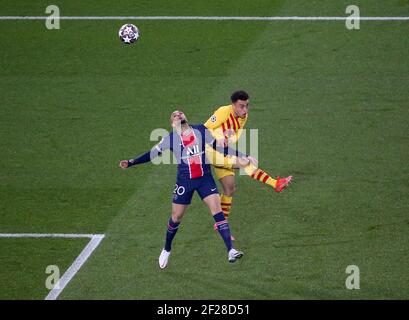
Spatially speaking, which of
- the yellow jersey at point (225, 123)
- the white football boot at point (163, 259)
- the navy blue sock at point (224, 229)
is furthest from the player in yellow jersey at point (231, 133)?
the white football boot at point (163, 259)

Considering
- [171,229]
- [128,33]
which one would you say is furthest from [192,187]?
[128,33]

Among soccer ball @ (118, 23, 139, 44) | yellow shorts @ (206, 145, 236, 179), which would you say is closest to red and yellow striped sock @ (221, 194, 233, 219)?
yellow shorts @ (206, 145, 236, 179)

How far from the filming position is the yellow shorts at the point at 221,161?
51.9 feet

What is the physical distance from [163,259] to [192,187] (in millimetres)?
1292

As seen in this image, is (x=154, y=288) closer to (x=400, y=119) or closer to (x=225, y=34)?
(x=400, y=119)

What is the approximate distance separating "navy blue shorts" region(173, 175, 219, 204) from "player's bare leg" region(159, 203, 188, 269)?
125 mm

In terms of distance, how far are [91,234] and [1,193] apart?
7.99 feet

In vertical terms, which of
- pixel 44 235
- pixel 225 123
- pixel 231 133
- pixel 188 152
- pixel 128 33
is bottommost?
pixel 44 235

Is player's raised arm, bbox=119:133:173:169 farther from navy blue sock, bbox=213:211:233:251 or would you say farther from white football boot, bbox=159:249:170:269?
white football boot, bbox=159:249:170:269

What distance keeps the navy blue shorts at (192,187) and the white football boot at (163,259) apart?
92 cm

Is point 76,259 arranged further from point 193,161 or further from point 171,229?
point 193,161

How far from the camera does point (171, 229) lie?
50.9 ft

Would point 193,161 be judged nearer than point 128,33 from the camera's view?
Yes

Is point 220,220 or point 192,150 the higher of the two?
point 192,150
